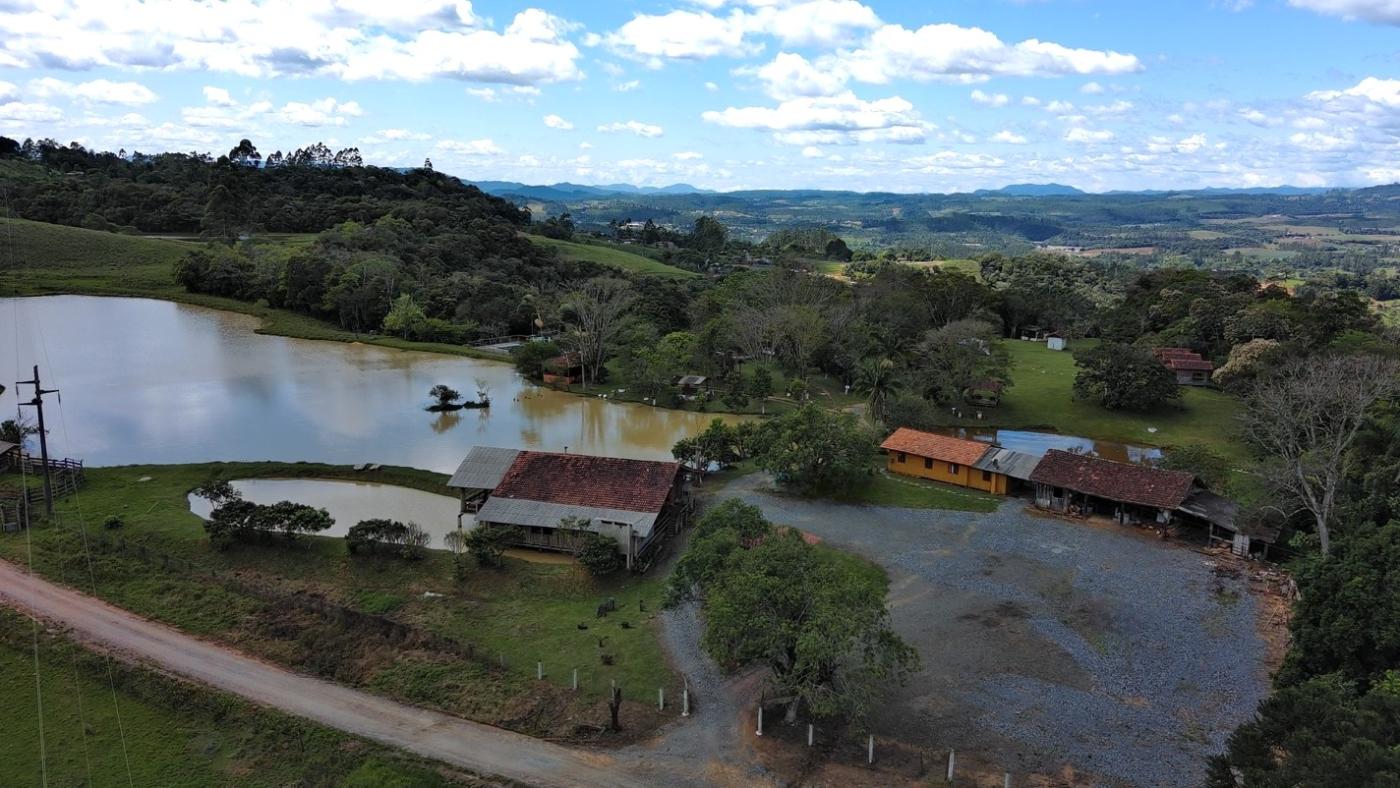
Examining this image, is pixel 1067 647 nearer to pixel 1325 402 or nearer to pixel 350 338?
pixel 1325 402

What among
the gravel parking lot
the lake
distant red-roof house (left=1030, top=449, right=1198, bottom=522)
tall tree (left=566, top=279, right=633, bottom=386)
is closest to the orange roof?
distant red-roof house (left=1030, top=449, right=1198, bottom=522)

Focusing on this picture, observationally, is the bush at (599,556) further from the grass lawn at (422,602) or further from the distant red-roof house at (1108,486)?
the distant red-roof house at (1108,486)

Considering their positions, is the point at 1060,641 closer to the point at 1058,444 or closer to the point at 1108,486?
the point at 1108,486

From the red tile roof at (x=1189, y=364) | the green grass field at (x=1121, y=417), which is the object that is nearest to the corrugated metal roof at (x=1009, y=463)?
the green grass field at (x=1121, y=417)

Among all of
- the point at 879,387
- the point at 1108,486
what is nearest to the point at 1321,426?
the point at 1108,486

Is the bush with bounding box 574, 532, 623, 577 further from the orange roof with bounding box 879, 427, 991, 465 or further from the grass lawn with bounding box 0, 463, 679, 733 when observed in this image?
the orange roof with bounding box 879, 427, 991, 465

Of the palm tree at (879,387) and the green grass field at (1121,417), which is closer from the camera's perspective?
the palm tree at (879,387)
